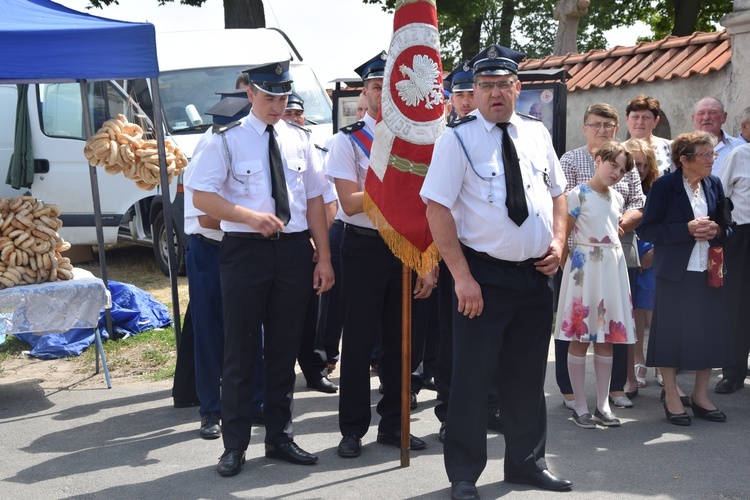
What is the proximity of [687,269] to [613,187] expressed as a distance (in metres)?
0.70

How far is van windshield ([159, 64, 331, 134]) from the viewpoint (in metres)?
10.8

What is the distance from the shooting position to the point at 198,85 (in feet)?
36.0

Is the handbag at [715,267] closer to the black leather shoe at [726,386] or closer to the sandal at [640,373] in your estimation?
the black leather shoe at [726,386]

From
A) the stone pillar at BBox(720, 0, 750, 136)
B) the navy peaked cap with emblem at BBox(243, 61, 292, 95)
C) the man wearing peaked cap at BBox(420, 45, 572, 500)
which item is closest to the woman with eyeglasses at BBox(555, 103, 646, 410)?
the man wearing peaked cap at BBox(420, 45, 572, 500)

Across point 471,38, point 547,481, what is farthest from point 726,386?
point 471,38

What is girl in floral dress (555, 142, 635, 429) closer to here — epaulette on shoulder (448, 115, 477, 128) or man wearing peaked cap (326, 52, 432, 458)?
man wearing peaked cap (326, 52, 432, 458)

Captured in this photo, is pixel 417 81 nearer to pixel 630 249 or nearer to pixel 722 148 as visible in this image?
pixel 630 249

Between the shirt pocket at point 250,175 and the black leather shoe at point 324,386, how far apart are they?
87.8 inches

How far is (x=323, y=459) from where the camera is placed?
523cm

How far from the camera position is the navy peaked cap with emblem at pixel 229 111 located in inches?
223

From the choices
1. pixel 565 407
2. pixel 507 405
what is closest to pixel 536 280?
pixel 507 405

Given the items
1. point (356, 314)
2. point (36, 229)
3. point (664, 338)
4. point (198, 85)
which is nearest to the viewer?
point (356, 314)

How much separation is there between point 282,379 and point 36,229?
100.0 inches

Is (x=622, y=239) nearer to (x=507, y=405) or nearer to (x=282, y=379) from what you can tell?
(x=507, y=405)
